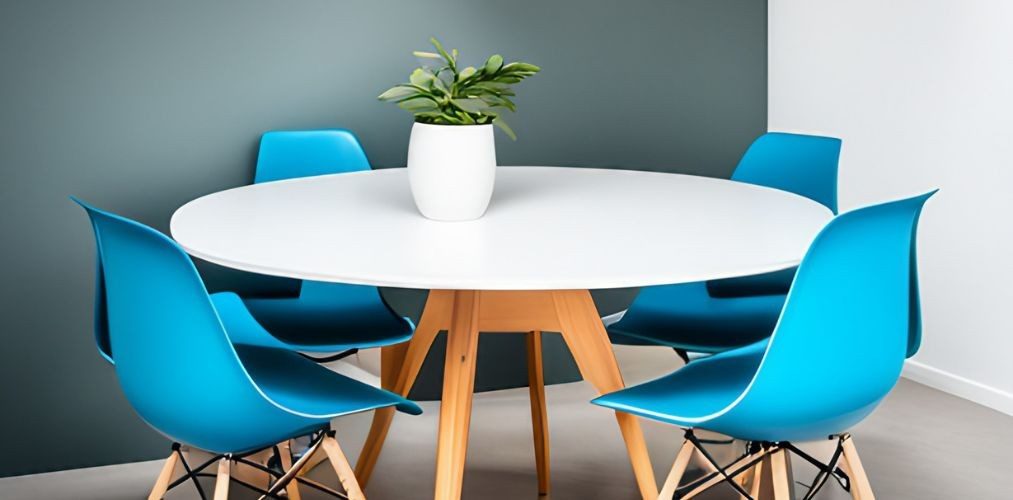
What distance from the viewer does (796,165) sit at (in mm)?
3338

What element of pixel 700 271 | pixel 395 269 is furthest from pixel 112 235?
pixel 700 271

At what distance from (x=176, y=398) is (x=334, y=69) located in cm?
201

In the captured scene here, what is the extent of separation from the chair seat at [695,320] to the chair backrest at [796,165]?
42 centimetres

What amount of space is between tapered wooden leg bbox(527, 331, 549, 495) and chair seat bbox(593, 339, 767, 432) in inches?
36.8

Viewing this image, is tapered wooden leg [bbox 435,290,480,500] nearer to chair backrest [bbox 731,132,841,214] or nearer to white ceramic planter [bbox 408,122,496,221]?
white ceramic planter [bbox 408,122,496,221]

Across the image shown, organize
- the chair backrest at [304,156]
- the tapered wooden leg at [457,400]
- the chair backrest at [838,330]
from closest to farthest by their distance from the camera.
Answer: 1. the chair backrest at [838,330]
2. the tapered wooden leg at [457,400]
3. the chair backrest at [304,156]

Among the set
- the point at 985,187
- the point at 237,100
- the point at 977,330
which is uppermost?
the point at 237,100

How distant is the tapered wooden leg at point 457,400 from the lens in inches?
91.0

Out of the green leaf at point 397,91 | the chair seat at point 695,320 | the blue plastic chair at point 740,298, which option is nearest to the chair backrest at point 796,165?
the blue plastic chair at point 740,298

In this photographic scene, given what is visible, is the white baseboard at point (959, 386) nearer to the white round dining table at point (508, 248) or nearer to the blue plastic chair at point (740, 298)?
→ the blue plastic chair at point (740, 298)

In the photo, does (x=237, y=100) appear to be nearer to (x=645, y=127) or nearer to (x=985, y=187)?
(x=645, y=127)

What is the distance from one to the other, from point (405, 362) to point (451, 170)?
23.4 inches

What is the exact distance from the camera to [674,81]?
443cm

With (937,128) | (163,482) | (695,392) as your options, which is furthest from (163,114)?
(937,128)
